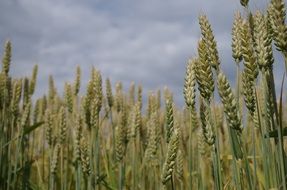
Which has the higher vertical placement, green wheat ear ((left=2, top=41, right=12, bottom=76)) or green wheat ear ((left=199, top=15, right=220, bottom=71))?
green wheat ear ((left=2, top=41, right=12, bottom=76))

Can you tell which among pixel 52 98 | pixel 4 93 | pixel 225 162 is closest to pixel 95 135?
pixel 4 93

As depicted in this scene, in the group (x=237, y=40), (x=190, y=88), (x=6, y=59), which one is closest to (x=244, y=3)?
(x=237, y=40)

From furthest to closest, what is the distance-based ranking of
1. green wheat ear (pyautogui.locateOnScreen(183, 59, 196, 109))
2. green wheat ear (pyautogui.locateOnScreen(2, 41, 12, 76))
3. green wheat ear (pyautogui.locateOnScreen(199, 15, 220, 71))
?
green wheat ear (pyautogui.locateOnScreen(2, 41, 12, 76))
green wheat ear (pyautogui.locateOnScreen(183, 59, 196, 109))
green wheat ear (pyautogui.locateOnScreen(199, 15, 220, 71))

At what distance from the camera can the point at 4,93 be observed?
2971 millimetres

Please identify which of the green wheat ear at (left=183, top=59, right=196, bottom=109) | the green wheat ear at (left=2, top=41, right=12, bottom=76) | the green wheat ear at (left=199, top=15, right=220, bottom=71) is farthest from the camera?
the green wheat ear at (left=2, top=41, right=12, bottom=76)

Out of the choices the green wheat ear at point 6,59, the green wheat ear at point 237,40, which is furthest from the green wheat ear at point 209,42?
the green wheat ear at point 6,59

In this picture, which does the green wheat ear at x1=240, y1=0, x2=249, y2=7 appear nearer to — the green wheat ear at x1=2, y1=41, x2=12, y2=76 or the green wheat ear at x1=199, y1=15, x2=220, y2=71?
the green wheat ear at x1=199, y1=15, x2=220, y2=71

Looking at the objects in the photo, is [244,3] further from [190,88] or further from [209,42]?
[190,88]

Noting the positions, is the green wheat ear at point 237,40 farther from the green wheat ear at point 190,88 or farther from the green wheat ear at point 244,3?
the green wheat ear at point 190,88

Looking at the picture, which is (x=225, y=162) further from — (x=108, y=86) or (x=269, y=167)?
(x=269, y=167)

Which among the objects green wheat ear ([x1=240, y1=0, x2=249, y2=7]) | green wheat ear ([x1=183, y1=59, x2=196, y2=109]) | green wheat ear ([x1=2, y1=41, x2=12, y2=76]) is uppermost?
green wheat ear ([x1=2, y1=41, x2=12, y2=76])

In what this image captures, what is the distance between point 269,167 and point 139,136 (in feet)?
7.83

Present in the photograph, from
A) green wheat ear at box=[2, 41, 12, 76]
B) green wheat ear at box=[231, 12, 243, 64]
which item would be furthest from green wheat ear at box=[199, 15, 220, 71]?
green wheat ear at box=[2, 41, 12, 76]

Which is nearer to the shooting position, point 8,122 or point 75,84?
point 8,122
